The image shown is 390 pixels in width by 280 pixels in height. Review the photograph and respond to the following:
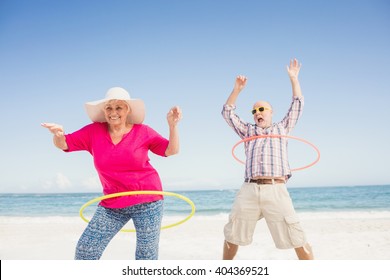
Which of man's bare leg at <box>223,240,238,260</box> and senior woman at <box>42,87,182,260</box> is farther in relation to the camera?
man's bare leg at <box>223,240,238,260</box>

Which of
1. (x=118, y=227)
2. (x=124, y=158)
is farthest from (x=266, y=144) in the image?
(x=118, y=227)

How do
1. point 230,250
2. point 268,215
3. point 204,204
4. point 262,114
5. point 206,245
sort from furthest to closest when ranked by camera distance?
point 204,204 < point 206,245 < point 262,114 < point 230,250 < point 268,215

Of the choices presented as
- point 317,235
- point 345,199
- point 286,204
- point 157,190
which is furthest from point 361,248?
point 345,199

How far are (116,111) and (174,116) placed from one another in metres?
0.56

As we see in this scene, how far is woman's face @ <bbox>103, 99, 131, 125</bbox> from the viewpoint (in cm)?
381

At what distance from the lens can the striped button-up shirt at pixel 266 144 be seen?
4.33 m

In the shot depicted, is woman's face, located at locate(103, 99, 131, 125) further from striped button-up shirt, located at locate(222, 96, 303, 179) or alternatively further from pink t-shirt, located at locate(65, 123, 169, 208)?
striped button-up shirt, located at locate(222, 96, 303, 179)

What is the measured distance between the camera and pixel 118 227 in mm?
3686

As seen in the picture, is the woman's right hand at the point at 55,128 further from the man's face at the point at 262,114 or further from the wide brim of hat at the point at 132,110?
the man's face at the point at 262,114

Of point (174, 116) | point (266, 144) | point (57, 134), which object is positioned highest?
point (174, 116)

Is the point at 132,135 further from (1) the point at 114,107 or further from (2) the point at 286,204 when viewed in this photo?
(2) the point at 286,204

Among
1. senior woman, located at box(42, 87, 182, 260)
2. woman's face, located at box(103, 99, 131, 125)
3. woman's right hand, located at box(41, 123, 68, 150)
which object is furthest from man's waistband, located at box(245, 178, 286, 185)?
woman's right hand, located at box(41, 123, 68, 150)

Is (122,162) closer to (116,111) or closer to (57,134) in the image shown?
(116,111)

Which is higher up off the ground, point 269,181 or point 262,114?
point 262,114
